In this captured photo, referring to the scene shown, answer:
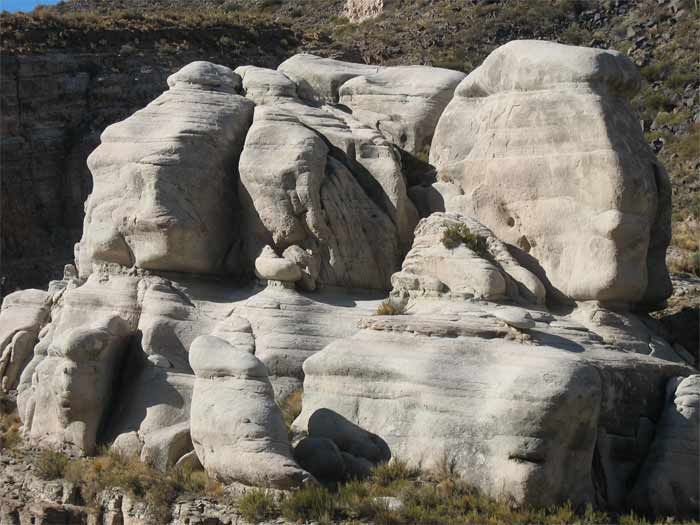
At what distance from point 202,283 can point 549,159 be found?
19.3ft

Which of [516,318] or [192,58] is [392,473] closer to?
[516,318]

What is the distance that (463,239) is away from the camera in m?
18.9

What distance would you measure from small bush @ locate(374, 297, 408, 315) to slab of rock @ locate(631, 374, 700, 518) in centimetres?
396

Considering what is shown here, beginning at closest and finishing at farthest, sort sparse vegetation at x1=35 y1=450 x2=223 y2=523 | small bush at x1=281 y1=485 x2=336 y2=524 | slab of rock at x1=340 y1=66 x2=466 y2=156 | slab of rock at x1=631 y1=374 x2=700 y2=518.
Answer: small bush at x1=281 y1=485 x2=336 y2=524, slab of rock at x1=631 y1=374 x2=700 y2=518, sparse vegetation at x1=35 y1=450 x2=223 y2=523, slab of rock at x1=340 y1=66 x2=466 y2=156

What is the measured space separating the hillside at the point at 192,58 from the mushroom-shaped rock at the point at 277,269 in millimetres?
16141

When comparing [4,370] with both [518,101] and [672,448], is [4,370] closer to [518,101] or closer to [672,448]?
[518,101]

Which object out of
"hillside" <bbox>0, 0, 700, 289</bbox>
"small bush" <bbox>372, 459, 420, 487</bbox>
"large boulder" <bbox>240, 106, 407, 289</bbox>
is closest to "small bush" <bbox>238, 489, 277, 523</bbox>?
"small bush" <bbox>372, 459, 420, 487</bbox>

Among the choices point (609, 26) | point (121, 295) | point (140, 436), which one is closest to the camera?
point (140, 436)

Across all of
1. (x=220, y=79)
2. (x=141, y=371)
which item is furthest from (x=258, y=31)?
(x=141, y=371)

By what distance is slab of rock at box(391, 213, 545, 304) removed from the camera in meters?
18.2

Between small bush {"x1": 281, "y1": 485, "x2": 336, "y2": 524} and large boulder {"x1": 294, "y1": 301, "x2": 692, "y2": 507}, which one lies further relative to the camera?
large boulder {"x1": 294, "y1": 301, "x2": 692, "y2": 507}

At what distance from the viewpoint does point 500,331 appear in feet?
55.9

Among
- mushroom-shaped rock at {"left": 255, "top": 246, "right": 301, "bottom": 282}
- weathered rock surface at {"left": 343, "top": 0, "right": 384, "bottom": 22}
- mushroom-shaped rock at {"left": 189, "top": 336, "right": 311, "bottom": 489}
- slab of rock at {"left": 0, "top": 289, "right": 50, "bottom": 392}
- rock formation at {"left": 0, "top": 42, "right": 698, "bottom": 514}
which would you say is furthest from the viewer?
weathered rock surface at {"left": 343, "top": 0, "right": 384, "bottom": 22}

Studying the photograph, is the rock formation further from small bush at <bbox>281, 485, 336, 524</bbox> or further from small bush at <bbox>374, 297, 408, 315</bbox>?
small bush at <bbox>281, 485, 336, 524</bbox>
